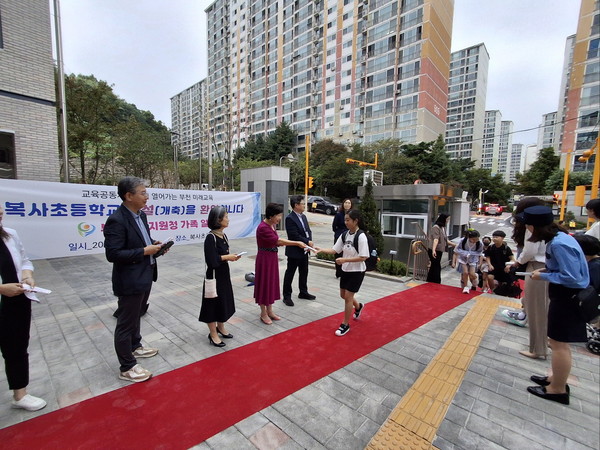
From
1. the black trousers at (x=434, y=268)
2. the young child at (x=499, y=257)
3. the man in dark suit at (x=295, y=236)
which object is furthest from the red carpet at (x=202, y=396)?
the black trousers at (x=434, y=268)

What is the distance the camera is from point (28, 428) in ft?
6.77

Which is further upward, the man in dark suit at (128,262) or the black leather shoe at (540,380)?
the man in dark suit at (128,262)

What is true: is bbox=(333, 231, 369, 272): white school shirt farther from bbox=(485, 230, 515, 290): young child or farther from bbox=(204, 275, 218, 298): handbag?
bbox=(485, 230, 515, 290): young child

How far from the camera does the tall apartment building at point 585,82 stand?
3027 centimetres

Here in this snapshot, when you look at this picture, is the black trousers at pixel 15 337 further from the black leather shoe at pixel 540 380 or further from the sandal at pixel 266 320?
the black leather shoe at pixel 540 380

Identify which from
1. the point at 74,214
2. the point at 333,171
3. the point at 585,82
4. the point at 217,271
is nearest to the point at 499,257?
the point at 217,271

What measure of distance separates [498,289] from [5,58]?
460 inches

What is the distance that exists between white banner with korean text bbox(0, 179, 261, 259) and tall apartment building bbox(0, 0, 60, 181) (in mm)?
2461

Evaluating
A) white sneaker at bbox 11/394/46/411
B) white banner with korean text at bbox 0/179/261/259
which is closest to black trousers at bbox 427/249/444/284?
white banner with korean text at bbox 0/179/261/259

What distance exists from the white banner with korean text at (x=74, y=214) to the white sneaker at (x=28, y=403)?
4245 millimetres

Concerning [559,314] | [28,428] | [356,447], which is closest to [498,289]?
[559,314]

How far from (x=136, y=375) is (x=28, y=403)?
2.40 ft

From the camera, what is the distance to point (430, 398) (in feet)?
8.07

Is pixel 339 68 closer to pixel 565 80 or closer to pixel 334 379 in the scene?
pixel 565 80
